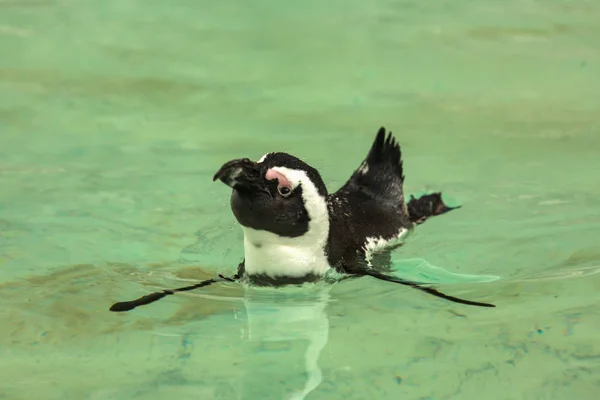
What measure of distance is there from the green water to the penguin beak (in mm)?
542

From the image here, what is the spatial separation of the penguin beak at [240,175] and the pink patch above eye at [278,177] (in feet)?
0.12

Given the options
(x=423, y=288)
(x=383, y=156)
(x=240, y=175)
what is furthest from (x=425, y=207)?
(x=240, y=175)

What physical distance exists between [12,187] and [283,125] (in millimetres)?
1941

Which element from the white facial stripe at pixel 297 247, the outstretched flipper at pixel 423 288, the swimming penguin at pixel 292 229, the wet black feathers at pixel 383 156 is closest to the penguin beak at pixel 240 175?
the swimming penguin at pixel 292 229

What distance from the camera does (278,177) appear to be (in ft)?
12.1

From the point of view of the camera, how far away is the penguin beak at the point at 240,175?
346 cm

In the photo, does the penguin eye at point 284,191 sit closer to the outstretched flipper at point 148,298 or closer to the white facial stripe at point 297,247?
the white facial stripe at point 297,247

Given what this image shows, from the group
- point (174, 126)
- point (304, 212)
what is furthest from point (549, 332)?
point (174, 126)

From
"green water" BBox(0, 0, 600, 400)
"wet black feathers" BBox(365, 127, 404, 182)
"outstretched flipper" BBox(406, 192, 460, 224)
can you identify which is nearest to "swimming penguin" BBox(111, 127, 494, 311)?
"green water" BBox(0, 0, 600, 400)

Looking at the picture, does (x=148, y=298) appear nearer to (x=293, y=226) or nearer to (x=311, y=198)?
(x=293, y=226)

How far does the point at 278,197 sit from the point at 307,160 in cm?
233

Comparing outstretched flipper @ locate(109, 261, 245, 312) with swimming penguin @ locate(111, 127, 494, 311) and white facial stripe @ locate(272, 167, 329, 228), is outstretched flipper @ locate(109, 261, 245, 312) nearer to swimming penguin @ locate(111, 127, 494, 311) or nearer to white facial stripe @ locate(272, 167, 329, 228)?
swimming penguin @ locate(111, 127, 494, 311)

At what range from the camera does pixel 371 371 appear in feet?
11.3

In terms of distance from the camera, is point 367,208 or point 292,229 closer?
point 292,229
